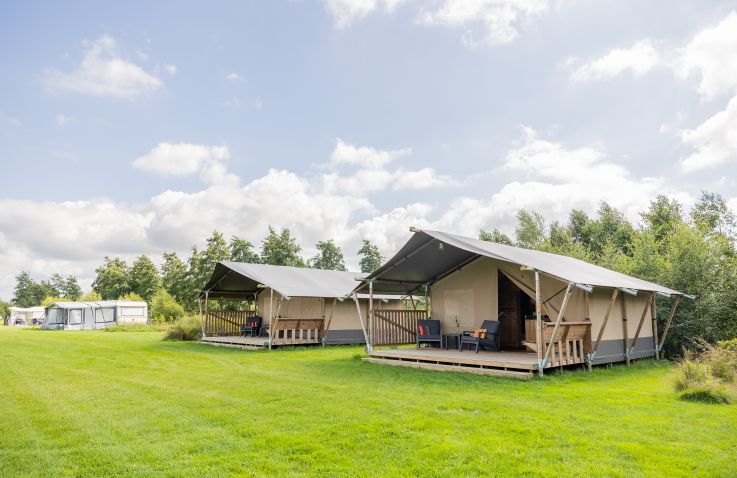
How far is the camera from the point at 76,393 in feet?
25.0

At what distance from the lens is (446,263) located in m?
12.9

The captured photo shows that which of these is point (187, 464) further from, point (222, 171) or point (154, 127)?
point (222, 171)

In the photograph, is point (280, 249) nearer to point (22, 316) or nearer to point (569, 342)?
point (569, 342)

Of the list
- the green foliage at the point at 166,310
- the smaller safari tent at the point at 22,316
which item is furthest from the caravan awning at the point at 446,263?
the smaller safari tent at the point at 22,316

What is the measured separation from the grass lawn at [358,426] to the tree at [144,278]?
42349 millimetres

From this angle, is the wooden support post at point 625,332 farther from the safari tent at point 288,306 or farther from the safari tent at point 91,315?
the safari tent at point 91,315

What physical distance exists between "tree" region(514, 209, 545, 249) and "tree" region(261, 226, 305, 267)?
15235 millimetres

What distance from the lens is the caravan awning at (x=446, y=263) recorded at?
10180 millimetres

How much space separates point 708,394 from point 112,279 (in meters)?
53.6

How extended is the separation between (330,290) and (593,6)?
37.6 ft

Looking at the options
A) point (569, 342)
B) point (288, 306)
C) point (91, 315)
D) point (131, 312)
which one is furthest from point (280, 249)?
point (569, 342)

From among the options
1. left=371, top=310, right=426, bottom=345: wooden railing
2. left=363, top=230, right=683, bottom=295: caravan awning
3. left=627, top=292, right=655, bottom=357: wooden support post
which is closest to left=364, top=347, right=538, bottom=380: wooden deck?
left=363, top=230, right=683, bottom=295: caravan awning

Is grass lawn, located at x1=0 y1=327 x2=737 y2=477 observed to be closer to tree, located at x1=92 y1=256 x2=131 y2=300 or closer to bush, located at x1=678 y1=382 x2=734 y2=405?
bush, located at x1=678 y1=382 x2=734 y2=405

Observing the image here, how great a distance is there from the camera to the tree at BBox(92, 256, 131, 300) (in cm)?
4969
